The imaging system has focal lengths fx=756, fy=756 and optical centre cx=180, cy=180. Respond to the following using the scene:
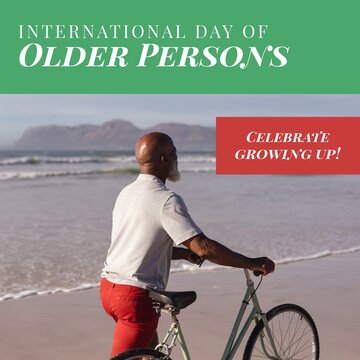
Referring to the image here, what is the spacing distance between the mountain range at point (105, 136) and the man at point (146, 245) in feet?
178

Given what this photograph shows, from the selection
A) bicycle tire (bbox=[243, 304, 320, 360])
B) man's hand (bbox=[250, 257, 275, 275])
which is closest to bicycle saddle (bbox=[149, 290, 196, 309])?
man's hand (bbox=[250, 257, 275, 275])

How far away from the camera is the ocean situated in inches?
330

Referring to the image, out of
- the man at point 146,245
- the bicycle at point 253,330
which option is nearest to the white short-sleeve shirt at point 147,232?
the man at point 146,245

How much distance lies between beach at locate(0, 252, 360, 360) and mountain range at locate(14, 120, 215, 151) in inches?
1957

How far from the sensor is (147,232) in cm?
299

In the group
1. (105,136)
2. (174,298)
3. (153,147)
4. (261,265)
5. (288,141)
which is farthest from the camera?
(105,136)

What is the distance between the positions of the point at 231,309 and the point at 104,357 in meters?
1.64

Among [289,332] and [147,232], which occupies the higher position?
[147,232]

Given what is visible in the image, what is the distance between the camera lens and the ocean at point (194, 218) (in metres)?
8.38

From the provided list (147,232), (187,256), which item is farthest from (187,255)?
(147,232)

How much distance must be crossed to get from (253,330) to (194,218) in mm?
9351

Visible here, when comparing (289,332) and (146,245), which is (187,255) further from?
(289,332)

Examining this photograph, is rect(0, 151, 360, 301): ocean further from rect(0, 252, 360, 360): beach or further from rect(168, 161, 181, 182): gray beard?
rect(168, 161, 181, 182): gray beard

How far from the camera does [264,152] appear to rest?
18.0 meters
